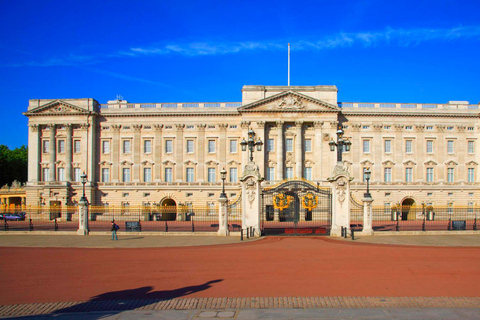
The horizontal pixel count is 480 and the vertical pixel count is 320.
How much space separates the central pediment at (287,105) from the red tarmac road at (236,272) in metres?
34.5

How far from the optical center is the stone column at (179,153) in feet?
187

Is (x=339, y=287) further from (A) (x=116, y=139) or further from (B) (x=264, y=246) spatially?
(A) (x=116, y=139)

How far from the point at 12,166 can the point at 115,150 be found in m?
42.9

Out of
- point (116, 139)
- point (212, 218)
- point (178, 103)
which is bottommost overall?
point (212, 218)

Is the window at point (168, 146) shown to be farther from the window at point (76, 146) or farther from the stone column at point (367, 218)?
the stone column at point (367, 218)

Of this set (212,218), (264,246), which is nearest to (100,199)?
(212,218)

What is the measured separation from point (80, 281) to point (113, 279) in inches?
46.1

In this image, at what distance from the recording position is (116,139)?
2286 inches

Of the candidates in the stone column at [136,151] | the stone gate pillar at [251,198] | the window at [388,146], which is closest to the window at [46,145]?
the stone column at [136,151]

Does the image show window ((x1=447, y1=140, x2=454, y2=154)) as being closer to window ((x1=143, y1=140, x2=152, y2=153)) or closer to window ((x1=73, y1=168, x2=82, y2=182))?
window ((x1=143, y1=140, x2=152, y2=153))

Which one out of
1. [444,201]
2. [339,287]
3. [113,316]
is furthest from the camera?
[444,201]

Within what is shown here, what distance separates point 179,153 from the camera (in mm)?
57281

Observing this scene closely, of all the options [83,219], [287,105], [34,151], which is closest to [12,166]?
[34,151]

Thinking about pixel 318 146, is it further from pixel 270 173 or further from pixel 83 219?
pixel 83 219
